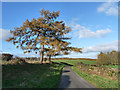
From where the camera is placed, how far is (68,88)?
779cm

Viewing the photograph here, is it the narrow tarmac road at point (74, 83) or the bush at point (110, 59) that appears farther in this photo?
the bush at point (110, 59)

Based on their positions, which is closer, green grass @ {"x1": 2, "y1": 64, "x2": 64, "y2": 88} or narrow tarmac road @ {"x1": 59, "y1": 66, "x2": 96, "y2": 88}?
green grass @ {"x1": 2, "y1": 64, "x2": 64, "y2": 88}

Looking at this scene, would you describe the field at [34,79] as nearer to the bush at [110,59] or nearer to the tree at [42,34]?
the tree at [42,34]

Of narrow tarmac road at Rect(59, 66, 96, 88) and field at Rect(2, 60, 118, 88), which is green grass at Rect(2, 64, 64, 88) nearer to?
field at Rect(2, 60, 118, 88)

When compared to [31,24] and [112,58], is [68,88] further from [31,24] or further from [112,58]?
[112,58]

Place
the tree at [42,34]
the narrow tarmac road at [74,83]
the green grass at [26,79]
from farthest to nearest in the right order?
1. the tree at [42,34]
2. the narrow tarmac road at [74,83]
3. the green grass at [26,79]

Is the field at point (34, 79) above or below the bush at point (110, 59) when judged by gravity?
above

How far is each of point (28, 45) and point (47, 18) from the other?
28.4 ft

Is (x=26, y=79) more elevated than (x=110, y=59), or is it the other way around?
(x=26, y=79)

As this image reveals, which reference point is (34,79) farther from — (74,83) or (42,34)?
(42,34)

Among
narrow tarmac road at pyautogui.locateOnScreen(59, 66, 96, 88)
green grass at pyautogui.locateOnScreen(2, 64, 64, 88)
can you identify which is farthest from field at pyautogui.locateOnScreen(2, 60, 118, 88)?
narrow tarmac road at pyautogui.locateOnScreen(59, 66, 96, 88)

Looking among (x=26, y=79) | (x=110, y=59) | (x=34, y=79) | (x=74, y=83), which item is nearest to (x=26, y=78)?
(x=26, y=79)

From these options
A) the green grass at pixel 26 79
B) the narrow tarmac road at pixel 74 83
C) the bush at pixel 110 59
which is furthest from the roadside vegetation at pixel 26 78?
the bush at pixel 110 59

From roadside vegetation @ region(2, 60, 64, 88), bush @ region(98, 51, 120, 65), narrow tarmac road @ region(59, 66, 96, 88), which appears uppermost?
roadside vegetation @ region(2, 60, 64, 88)
